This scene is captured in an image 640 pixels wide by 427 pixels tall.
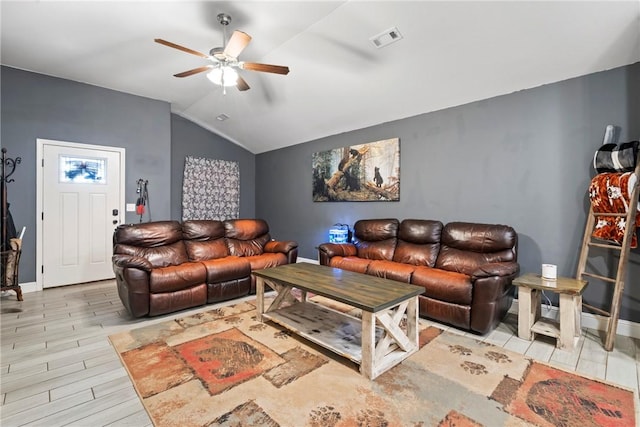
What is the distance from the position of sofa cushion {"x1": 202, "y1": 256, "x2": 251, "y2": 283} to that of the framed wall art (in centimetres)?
219

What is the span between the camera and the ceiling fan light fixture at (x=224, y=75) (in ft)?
9.84

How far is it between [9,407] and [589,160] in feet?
15.8

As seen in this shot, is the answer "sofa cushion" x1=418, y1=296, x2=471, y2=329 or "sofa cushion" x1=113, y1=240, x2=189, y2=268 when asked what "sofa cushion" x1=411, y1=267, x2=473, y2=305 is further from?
"sofa cushion" x1=113, y1=240, x2=189, y2=268

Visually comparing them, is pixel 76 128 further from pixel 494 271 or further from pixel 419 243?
pixel 494 271

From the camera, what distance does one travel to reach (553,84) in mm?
3074

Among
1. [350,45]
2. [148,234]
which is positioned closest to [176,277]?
[148,234]

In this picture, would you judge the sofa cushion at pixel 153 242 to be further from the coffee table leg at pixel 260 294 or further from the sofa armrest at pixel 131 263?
the coffee table leg at pixel 260 294

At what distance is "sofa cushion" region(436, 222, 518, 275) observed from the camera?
313 cm

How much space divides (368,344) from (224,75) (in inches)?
112

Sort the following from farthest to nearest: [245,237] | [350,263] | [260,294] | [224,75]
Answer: [245,237]
[350,263]
[224,75]
[260,294]

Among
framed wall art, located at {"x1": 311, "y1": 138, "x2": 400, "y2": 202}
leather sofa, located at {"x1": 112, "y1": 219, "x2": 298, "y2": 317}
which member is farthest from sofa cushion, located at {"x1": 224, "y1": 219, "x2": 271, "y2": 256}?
framed wall art, located at {"x1": 311, "y1": 138, "x2": 400, "y2": 202}

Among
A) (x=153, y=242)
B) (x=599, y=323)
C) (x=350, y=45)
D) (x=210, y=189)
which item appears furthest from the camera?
(x=210, y=189)

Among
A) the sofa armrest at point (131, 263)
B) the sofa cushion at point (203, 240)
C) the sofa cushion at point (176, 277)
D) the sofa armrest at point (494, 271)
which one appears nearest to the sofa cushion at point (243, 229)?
the sofa cushion at point (203, 240)

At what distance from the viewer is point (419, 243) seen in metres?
3.78
